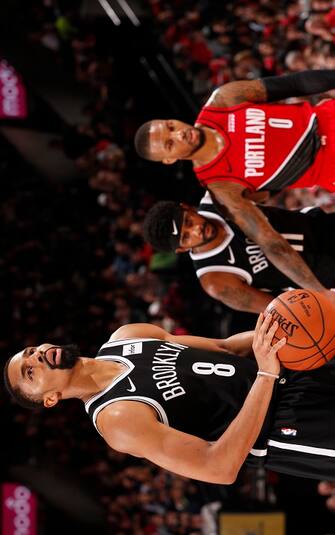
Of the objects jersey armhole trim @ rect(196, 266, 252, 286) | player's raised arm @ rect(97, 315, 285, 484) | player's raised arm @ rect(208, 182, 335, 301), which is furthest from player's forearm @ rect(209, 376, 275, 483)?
jersey armhole trim @ rect(196, 266, 252, 286)

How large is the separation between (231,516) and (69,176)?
5.95m

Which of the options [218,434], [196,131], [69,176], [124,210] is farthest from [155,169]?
[218,434]

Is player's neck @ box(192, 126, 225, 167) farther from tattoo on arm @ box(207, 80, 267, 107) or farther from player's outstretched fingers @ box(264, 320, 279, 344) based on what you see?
player's outstretched fingers @ box(264, 320, 279, 344)

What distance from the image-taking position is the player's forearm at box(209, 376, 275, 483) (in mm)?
2922

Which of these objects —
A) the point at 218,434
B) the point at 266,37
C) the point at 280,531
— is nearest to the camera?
the point at 218,434

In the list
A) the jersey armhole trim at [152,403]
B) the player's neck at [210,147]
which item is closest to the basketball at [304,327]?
the jersey armhole trim at [152,403]

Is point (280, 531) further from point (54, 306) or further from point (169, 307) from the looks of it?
point (54, 306)

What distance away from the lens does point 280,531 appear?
7137 mm

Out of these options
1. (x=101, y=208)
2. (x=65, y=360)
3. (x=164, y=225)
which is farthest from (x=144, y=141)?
(x=101, y=208)

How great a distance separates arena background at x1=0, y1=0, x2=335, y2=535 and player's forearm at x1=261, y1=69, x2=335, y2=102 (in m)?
3.43

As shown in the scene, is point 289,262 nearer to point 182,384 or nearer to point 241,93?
point 241,93

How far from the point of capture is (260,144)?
172 inches

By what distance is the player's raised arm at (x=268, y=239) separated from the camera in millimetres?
4184

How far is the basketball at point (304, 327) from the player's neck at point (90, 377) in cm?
78
